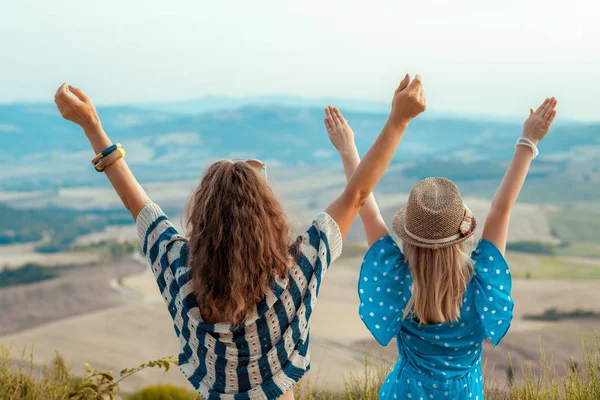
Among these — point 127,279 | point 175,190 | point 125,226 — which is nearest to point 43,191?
point 175,190

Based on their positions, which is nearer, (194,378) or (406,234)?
(194,378)

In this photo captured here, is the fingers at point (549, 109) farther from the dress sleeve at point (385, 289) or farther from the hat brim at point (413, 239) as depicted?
the dress sleeve at point (385, 289)

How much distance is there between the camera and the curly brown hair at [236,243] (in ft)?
5.86

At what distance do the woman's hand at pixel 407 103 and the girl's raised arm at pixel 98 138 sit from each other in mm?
900

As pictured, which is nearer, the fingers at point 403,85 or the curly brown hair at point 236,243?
the curly brown hair at point 236,243

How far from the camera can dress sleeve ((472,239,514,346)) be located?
7.52ft

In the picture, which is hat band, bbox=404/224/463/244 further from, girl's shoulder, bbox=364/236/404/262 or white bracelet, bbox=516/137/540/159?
white bracelet, bbox=516/137/540/159

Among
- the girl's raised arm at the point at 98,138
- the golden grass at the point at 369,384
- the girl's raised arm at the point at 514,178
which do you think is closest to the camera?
the girl's raised arm at the point at 98,138

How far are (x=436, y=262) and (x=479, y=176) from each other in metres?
132

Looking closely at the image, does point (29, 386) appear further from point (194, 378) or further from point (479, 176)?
point (479, 176)

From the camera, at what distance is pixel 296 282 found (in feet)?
6.20

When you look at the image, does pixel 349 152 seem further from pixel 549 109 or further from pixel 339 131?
pixel 549 109

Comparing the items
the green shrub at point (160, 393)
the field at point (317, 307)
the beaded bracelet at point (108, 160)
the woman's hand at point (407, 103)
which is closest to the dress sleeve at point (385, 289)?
the woman's hand at point (407, 103)

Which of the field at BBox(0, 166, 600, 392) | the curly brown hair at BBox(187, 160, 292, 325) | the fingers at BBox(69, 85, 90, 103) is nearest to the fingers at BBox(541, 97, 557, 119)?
the curly brown hair at BBox(187, 160, 292, 325)
